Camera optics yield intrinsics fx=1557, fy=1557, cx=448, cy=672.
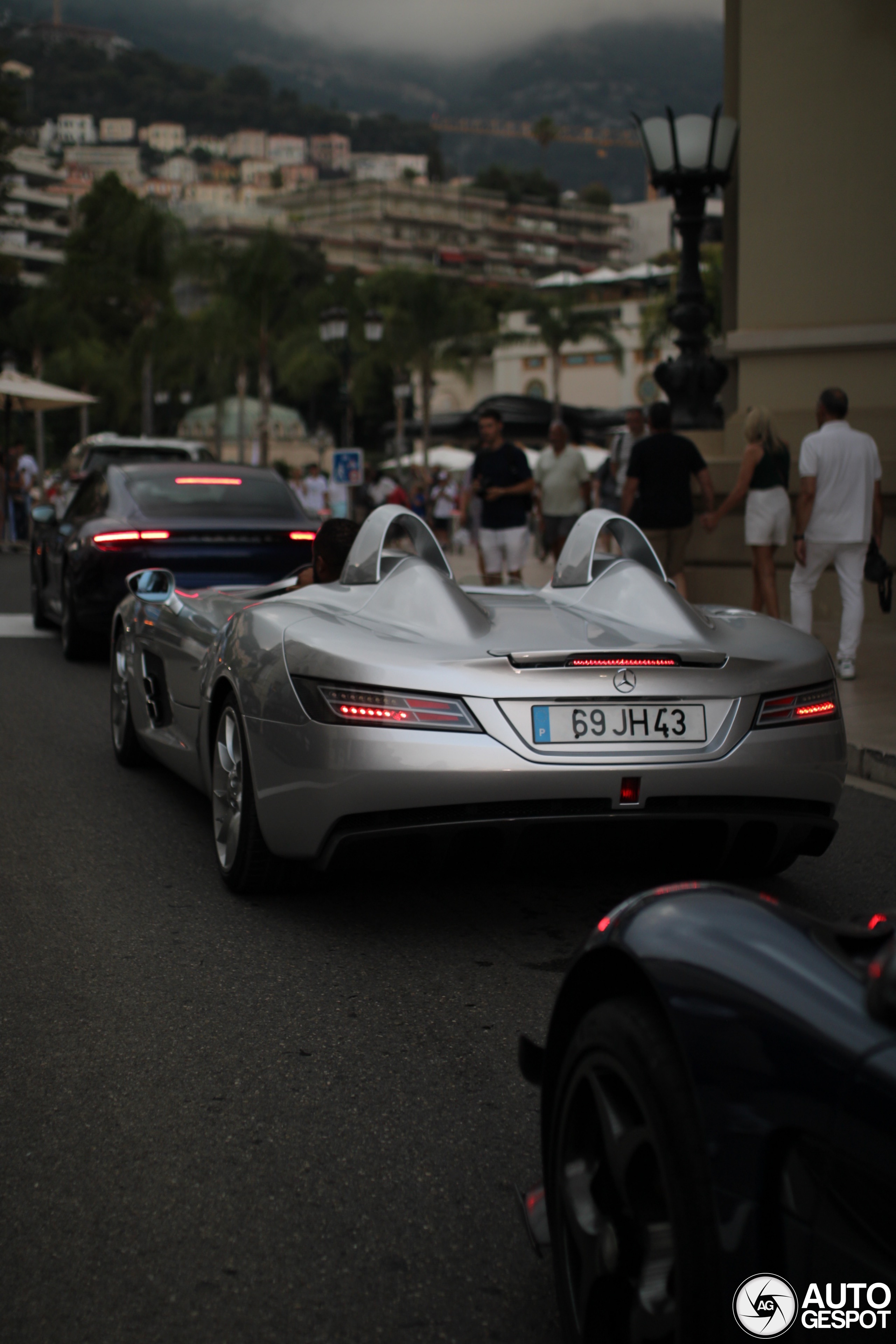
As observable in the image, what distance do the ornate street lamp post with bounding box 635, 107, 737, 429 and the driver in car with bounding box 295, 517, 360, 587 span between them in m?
9.08

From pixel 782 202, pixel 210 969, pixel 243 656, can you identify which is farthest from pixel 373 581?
pixel 782 202

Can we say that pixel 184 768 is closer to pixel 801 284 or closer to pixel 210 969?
pixel 210 969

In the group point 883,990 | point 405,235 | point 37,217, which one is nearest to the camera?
point 883,990

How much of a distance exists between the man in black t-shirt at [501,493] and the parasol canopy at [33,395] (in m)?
15.5

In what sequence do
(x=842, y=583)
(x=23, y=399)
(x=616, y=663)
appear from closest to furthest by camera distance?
(x=616, y=663) < (x=842, y=583) < (x=23, y=399)

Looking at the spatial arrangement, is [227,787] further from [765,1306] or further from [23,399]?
[23,399]

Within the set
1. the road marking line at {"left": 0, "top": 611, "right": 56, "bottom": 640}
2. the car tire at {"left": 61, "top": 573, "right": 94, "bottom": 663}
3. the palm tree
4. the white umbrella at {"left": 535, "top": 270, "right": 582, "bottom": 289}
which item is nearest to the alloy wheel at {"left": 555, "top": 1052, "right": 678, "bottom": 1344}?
the car tire at {"left": 61, "top": 573, "right": 94, "bottom": 663}

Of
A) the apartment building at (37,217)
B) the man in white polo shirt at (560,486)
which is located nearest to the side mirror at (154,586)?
the man in white polo shirt at (560,486)

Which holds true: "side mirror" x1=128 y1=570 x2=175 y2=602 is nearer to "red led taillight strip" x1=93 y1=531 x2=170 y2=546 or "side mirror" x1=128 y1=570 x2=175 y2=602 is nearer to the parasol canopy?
"red led taillight strip" x1=93 y1=531 x2=170 y2=546

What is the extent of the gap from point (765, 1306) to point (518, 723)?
250 centimetres

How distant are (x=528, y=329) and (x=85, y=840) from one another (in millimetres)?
105260

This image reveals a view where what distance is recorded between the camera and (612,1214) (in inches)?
79.4

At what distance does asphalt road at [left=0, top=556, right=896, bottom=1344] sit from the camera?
2.43 meters

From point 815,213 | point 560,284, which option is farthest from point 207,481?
point 560,284
